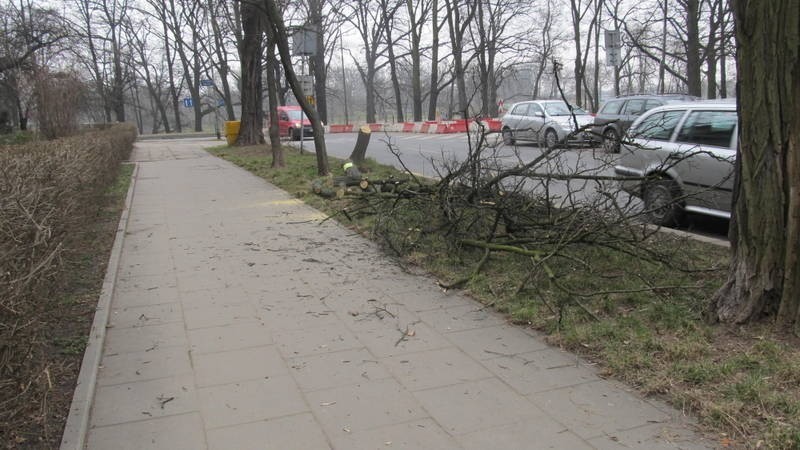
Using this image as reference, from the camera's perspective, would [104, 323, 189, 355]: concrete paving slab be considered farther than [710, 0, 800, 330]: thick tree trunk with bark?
Yes

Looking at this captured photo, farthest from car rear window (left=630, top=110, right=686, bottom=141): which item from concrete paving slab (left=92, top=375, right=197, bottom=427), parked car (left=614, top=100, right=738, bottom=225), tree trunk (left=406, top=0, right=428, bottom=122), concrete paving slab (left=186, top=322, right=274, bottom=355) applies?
tree trunk (left=406, top=0, right=428, bottom=122)

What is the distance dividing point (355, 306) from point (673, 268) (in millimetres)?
2609

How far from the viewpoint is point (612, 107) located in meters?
19.0

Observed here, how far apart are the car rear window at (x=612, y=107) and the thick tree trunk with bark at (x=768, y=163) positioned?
15.4m

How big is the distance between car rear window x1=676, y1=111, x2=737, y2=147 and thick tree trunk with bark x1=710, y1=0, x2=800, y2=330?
354 centimetres

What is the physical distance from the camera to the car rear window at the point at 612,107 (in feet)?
61.5

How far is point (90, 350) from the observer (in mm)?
4227

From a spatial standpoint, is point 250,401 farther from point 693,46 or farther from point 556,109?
point 693,46

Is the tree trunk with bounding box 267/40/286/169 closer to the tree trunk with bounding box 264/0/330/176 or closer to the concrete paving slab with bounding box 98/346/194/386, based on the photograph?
the tree trunk with bounding box 264/0/330/176

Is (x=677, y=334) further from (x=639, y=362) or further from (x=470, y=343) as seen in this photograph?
(x=470, y=343)

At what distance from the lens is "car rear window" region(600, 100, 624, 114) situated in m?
18.7

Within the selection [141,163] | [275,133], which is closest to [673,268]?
[275,133]

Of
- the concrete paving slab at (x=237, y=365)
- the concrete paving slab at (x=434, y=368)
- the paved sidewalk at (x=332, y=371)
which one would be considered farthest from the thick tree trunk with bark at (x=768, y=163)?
the concrete paving slab at (x=237, y=365)

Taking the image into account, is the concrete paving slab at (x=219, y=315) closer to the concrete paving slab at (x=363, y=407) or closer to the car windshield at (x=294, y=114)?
the concrete paving slab at (x=363, y=407)
